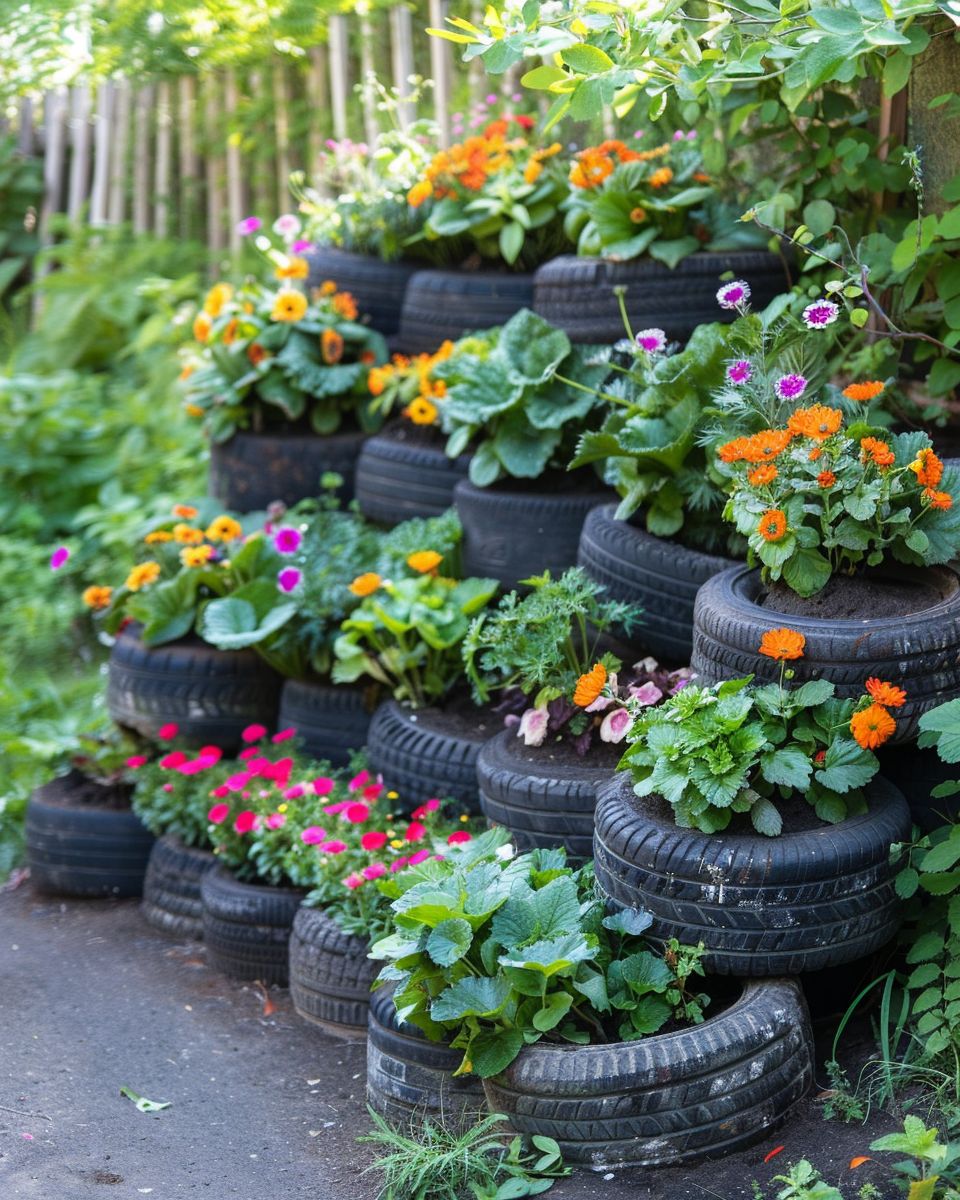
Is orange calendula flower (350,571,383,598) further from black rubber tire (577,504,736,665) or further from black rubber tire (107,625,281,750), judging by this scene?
black rubber tire (577,504,736,665)

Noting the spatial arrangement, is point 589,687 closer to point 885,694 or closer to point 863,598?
point 863,598

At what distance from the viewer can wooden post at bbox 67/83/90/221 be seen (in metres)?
9.98

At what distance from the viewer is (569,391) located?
14.7 ft

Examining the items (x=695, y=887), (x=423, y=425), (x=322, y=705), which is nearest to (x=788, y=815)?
(x=695, y=887)

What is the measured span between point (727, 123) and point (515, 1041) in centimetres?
331

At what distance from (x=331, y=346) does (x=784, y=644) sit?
9.83 ft

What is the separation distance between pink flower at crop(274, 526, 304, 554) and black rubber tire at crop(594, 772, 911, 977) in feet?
7.55

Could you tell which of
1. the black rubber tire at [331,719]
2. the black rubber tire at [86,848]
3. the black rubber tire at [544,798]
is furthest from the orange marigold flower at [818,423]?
the black rubber tire at [86,848]

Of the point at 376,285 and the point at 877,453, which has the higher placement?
the point at 376,285

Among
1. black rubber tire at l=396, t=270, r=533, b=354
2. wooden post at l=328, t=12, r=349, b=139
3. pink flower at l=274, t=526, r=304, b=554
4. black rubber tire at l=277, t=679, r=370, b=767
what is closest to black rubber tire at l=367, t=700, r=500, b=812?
black rubber tire at l=277, t=679, r=370, b=767

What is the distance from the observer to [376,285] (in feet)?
19.0

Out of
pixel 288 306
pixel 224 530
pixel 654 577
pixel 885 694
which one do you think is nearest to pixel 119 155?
pixel 288 306

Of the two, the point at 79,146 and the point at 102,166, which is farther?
the point at 79,146

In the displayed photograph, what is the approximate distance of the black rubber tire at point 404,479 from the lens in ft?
16.3
